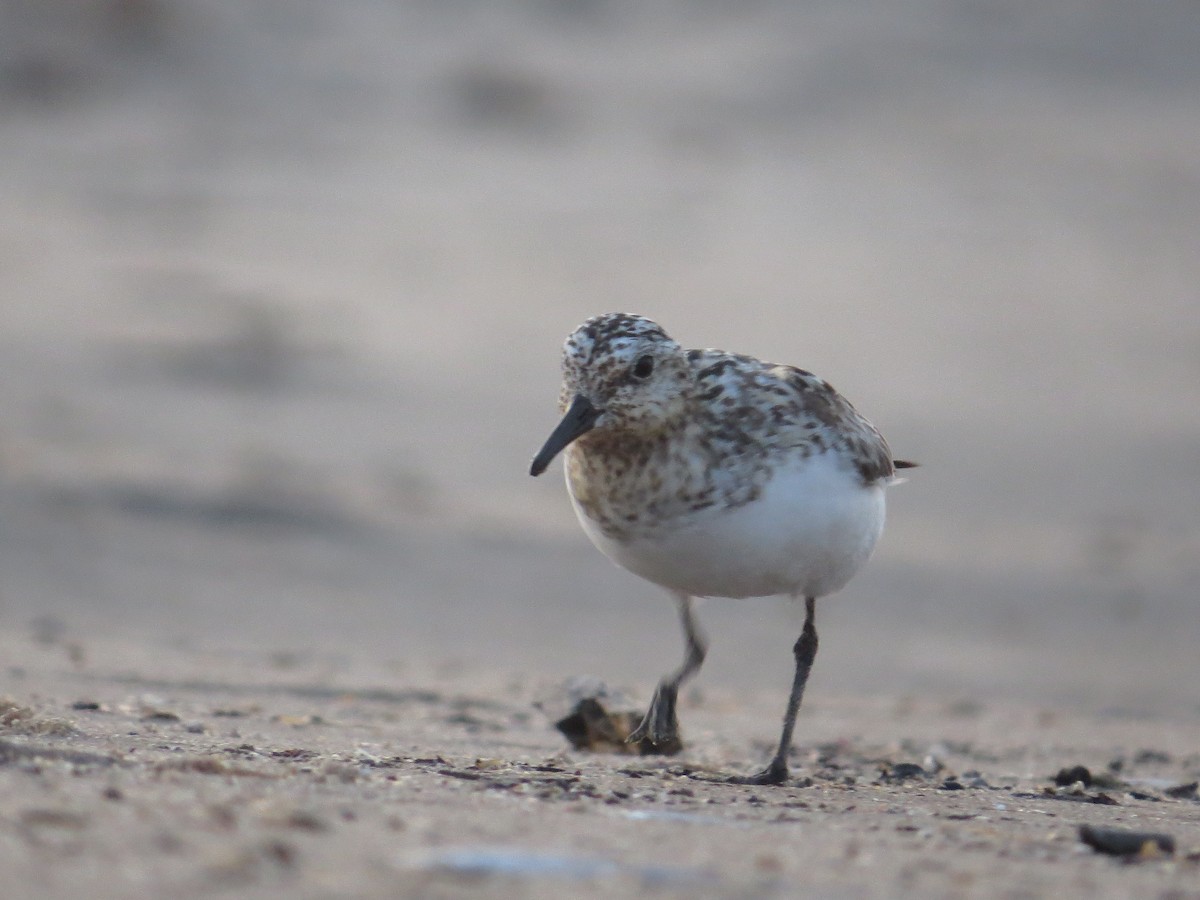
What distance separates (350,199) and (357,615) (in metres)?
6.87

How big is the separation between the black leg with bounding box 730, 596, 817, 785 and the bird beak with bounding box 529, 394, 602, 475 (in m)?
0.95

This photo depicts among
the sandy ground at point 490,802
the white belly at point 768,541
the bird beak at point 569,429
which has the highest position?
the bird beak at point 569,429

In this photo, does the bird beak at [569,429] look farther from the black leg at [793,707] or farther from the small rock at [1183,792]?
the small rock at [1183,792]

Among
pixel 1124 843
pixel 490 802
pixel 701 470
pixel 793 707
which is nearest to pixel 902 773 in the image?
pixel 793 707

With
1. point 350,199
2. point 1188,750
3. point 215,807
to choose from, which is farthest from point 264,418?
point 215,807

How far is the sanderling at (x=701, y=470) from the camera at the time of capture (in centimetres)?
485

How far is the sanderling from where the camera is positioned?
4.85 m

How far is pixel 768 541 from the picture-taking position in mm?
4852

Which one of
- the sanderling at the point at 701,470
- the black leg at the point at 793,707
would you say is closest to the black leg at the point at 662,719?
the black leg at the point at 793,707

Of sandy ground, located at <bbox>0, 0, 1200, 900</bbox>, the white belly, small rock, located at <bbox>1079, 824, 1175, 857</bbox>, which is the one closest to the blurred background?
sandy ground, located at <bbox>0, 0, 1200, 900</bbox>

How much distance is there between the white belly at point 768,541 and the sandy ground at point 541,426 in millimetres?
557

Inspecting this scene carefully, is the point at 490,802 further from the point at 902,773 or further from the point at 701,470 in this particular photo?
the point at 902,773

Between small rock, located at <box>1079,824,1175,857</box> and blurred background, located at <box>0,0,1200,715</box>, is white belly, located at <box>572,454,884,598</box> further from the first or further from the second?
blurred background, located at <box>0,0,1200,715</box>

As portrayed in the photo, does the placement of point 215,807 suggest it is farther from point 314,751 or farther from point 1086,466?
point 1086,466
